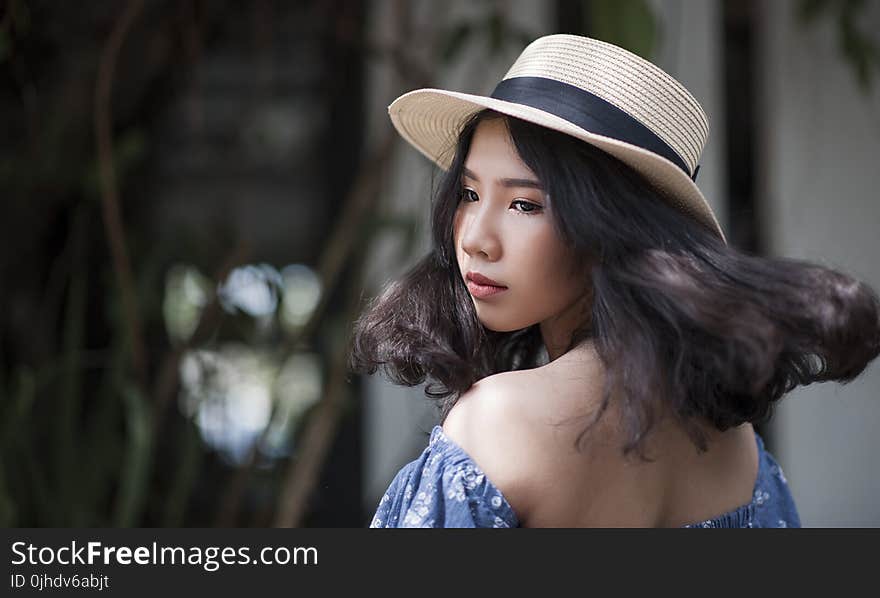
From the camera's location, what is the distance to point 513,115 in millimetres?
1137

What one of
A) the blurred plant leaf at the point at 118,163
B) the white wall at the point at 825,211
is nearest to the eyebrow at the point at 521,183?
the blurred plant leaf at the point at 118,163

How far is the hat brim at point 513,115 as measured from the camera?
1125mm

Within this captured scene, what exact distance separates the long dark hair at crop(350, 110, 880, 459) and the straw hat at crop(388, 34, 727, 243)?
2 centimetres

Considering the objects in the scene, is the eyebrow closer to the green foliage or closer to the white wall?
the green foliage

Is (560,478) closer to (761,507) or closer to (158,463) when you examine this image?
(761,507)

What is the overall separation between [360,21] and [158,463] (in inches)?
53.4

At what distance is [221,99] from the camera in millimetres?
3406

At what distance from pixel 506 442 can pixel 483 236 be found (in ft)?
0.75

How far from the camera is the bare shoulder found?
107cm

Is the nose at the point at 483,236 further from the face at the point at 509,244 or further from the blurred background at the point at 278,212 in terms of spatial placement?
the blurred background at the point at 278,212

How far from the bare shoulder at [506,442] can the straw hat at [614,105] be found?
276mm

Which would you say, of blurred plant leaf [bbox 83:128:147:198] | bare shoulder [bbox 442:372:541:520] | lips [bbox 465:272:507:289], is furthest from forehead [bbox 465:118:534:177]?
blurred plant leaf [bbox 83:128:147:198]

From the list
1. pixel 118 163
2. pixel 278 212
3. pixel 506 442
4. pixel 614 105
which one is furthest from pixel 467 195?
pixel 278 212

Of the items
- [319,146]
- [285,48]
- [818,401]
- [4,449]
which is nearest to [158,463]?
[4,449]
